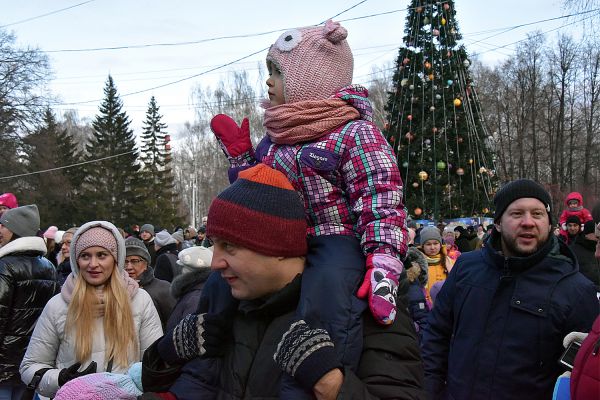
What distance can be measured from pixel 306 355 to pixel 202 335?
1.33 ft

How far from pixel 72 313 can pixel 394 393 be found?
2534 millimetres

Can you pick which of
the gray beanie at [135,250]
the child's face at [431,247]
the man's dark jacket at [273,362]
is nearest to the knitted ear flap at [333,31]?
the man's dark jacket at [273,362]

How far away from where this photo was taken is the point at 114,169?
44.8 m

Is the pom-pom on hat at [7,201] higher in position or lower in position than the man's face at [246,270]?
lower

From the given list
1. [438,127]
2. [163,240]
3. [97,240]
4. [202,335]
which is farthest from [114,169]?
[202,335]

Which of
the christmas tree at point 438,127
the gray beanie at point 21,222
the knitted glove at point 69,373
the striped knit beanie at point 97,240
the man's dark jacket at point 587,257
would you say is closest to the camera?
the knitted glove at point 69,373

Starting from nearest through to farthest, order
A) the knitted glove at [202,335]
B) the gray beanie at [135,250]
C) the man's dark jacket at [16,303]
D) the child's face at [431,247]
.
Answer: the knitted glove at [202,335] < the man's dark jacket at [16,303] < the gray beanie at [135,250] < the child's face at [431,247]

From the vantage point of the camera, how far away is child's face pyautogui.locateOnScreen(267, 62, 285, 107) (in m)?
2.42

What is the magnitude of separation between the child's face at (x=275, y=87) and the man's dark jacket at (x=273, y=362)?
3.21 feet

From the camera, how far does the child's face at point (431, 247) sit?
23.5 feet

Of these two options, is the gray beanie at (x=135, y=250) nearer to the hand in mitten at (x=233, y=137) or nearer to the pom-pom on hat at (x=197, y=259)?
the pom-pom on hat at (x=197, y=259)

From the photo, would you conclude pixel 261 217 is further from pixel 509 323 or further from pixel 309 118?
pixel 509 323

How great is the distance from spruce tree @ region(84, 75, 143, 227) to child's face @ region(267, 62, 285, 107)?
43.5m

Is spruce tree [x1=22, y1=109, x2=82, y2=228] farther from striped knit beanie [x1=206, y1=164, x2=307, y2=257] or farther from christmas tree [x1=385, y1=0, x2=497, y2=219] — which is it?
striped knit beanie [x1=206, y1=164, x2=307, y2=257]
